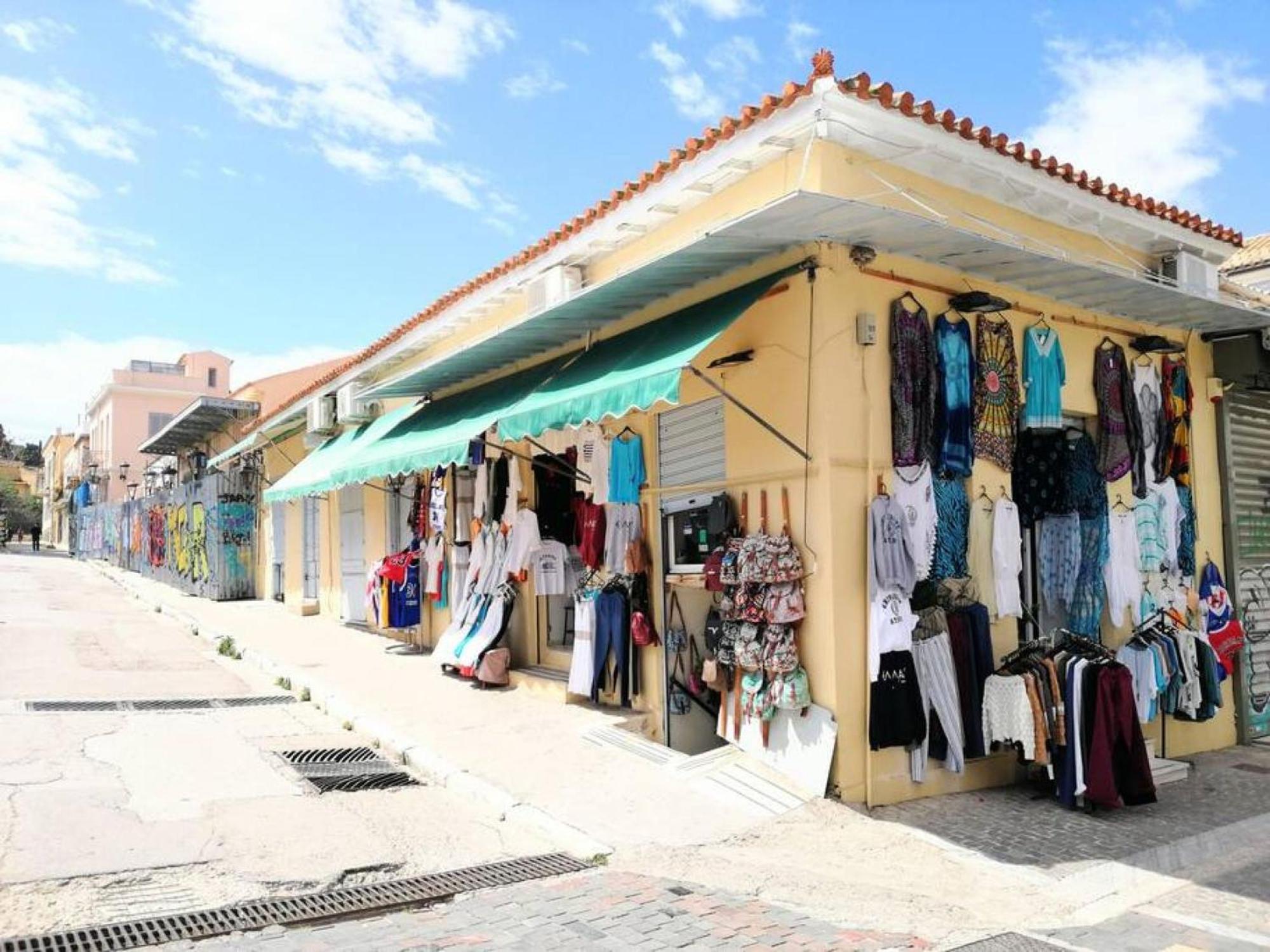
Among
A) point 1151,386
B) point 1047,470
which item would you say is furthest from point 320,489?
point 1151,386

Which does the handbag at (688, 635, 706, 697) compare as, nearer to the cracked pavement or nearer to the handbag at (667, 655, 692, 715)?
the handbag at (667, 655, 692, 715)

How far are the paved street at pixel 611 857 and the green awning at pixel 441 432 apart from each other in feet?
8.35

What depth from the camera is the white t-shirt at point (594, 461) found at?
29.9 ft

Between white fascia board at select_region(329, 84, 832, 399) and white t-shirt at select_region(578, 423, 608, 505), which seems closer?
white fascia board at select_region(329, 84, 832, 399)

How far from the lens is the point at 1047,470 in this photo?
26.0 feet

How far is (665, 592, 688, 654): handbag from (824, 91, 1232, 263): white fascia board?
12.7 feet

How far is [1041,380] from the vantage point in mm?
7781

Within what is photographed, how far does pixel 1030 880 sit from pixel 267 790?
499cm

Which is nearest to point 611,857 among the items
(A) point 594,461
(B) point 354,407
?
(A) point 594,461

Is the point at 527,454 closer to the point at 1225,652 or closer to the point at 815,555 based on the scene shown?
the point at 815,555

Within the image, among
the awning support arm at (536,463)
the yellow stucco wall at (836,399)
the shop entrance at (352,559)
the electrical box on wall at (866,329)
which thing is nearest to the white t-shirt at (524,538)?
the awning support arm at (536,463)

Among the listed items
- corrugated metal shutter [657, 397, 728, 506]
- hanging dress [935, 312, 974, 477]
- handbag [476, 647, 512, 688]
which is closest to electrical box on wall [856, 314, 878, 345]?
hanging dress [935, 312, 974, 477]

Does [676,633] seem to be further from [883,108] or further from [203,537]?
[203,537]

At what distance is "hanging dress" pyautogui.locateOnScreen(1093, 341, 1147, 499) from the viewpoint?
324 inches
